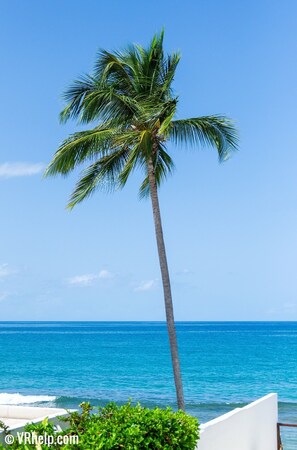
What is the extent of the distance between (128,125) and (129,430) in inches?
264

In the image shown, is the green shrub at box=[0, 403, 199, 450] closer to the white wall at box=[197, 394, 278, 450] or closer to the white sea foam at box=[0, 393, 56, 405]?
the white wall at box=[197, 394, 278, 450]

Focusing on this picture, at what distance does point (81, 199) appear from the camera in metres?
11.8

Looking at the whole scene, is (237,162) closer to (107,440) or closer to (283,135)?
(283,135)

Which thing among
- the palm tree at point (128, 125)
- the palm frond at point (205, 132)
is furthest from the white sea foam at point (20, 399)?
the palm frond at point (205, 132)

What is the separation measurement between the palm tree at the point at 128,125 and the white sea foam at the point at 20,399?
56.1 ft

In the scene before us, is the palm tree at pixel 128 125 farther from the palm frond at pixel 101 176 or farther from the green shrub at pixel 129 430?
the green shrub at pixel 129 430

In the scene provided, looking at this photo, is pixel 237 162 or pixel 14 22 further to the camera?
pixel 237 162

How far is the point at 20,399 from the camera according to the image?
2808 centimetres

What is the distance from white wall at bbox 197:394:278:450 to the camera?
664cm

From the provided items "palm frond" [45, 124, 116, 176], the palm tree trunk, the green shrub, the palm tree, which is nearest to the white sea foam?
the palm tree

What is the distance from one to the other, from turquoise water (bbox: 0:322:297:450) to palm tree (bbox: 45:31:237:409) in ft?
23.4

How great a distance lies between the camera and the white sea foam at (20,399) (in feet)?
88.6

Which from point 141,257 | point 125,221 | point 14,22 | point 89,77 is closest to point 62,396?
point 14,22

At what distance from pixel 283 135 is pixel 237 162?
561 cm
